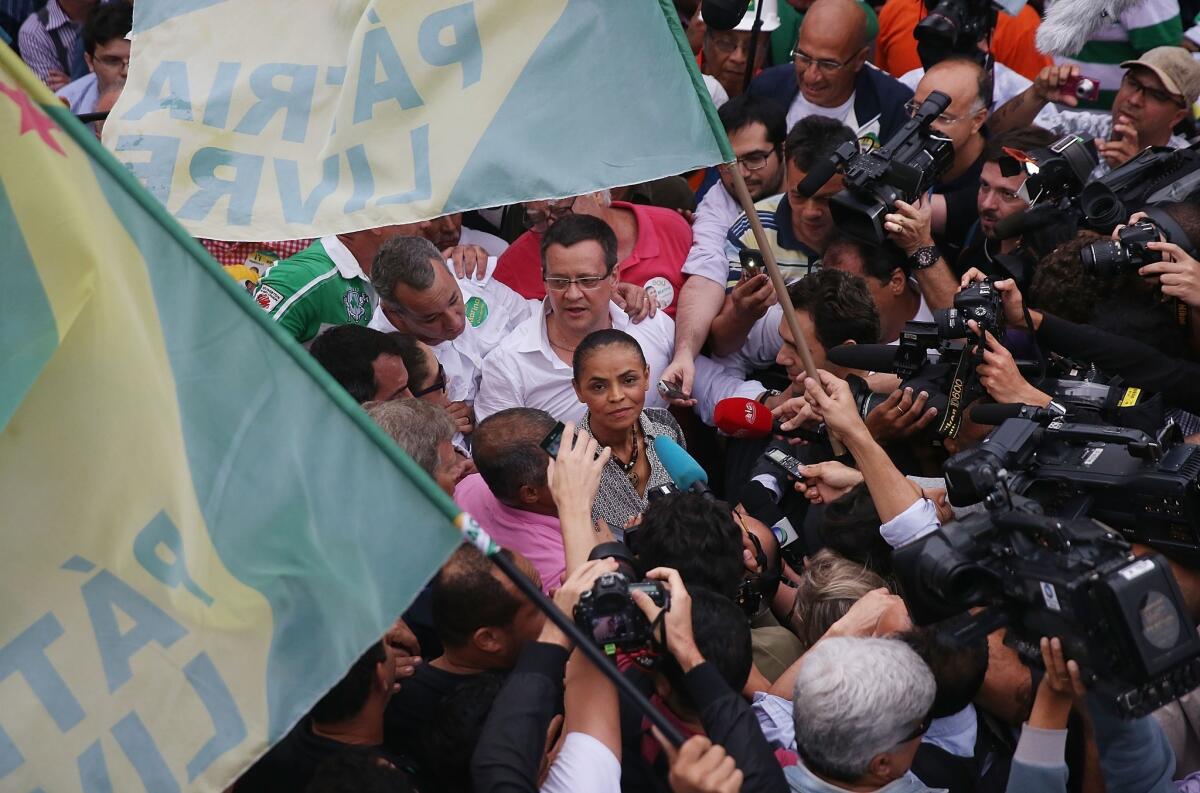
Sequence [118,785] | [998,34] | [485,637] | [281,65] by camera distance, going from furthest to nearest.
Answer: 1. [998,34]
2. [281,65]
3. [485,637]
4. [118,785]

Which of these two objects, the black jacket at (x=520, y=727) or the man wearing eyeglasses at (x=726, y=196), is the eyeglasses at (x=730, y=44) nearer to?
the man wearing eyeglasses at (x=726, y=196)

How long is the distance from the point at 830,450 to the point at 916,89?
2266mm

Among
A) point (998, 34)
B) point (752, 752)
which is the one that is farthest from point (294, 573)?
point (998, 34)

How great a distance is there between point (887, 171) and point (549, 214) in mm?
1667

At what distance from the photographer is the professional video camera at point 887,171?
4.91 meters

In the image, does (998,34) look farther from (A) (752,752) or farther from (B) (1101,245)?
(A) (752,752)

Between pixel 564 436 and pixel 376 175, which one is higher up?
pixel 376 175

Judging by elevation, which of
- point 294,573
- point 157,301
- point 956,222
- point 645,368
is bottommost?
point 956,222

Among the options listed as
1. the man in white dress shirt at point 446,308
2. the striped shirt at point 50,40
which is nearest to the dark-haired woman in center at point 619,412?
the man in white dress shirt at point 446,308

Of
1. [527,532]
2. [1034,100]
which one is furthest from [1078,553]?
[1034,100]

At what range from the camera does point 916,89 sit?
6270 millimetres

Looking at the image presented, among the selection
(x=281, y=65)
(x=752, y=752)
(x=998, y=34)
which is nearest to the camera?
(x=752, y=752)

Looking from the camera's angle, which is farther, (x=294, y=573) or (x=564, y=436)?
(x=564, y=436)

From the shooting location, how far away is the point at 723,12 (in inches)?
264
